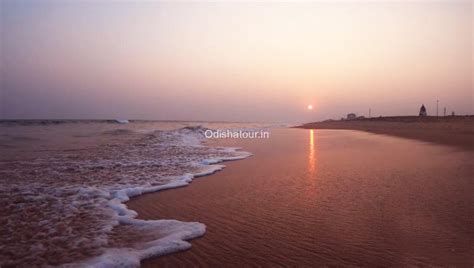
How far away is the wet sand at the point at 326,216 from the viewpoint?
157 inches

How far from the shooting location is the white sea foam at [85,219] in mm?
4238

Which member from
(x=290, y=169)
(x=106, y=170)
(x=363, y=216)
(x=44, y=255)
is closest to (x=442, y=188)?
(x=363, y=216)

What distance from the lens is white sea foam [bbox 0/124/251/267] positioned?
4238mm

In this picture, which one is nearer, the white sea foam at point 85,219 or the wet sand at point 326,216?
→ the wet sand at point 326,216

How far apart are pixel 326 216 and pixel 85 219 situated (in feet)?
13.1

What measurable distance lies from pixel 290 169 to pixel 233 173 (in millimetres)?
1771

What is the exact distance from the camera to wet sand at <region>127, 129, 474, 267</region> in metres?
3.98

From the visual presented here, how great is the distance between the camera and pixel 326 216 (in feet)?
17.7

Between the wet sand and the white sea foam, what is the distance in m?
0.34

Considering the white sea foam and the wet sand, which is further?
the white sea foam

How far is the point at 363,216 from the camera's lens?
5.31 meters

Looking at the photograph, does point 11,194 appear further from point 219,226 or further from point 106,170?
point 219,226

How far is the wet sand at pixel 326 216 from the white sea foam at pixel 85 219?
1.13 feet

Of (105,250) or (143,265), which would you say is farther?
(105,250)
